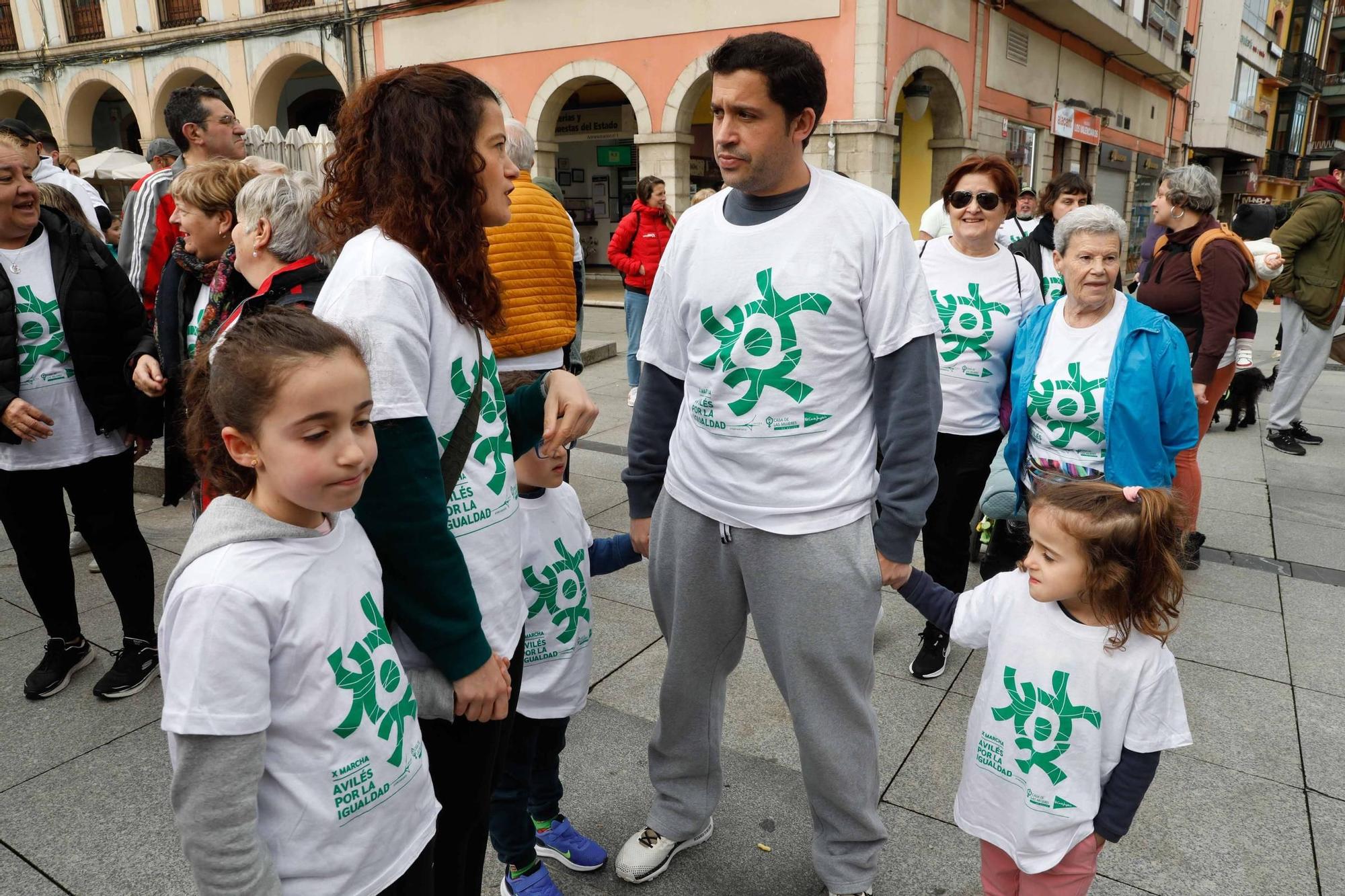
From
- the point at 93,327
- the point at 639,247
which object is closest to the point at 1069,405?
the point at 93,327

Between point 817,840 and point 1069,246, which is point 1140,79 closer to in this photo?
point 1069,246

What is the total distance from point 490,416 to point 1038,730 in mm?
1315

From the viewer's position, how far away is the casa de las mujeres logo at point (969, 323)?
3.36 meters

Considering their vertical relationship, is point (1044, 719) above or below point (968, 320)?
below

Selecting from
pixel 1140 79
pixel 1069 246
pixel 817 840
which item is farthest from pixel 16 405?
pixel 1140 79

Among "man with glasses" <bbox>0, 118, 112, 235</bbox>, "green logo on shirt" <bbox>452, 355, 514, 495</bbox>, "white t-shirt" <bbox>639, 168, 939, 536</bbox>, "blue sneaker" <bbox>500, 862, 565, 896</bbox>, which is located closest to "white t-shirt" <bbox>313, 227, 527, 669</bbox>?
"green logo on shirt" <bbox>452, 355, 514, 495</bbox>

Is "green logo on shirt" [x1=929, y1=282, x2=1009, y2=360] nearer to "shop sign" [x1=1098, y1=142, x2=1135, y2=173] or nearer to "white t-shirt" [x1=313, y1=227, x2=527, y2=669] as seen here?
"white t-shirt" [x1=313, y1=227, x2=527, y2=669]

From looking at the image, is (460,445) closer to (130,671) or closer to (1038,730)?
(1038,730)

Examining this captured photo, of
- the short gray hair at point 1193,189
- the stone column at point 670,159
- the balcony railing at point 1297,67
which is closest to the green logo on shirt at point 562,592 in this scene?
→ the short gray hair at point 1193,189

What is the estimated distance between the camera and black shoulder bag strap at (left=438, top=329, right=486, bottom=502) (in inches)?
63.6

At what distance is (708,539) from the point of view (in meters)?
2.24

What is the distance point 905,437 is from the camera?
2074 mm

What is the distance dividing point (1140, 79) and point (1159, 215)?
25084mm

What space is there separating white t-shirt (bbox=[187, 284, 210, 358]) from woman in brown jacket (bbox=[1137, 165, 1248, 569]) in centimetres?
437
